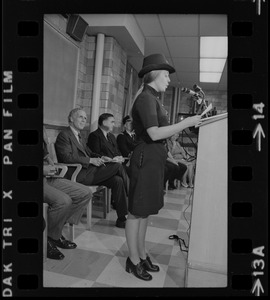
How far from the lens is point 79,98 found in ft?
5.99

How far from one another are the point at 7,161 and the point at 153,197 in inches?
31.3

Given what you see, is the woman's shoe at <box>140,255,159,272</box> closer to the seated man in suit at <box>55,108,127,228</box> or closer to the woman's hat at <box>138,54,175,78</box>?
the seated man in suit at <box>55,108,127,228</box>

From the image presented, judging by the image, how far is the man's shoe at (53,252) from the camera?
1.59 metres

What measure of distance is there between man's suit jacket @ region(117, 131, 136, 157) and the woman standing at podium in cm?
137

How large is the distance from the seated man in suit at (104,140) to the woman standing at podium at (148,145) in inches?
37.5

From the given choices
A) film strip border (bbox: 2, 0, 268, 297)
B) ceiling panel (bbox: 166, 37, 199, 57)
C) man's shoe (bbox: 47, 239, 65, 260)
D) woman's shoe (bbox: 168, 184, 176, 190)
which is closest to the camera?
film strip border (bbox: 2, 0, 268, 297)

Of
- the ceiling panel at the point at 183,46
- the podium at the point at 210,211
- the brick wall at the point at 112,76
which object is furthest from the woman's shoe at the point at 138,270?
the ceiling panel at the point at 183,46

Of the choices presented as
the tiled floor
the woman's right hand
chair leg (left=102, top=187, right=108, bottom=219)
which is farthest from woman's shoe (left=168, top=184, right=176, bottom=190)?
the woman's right hand

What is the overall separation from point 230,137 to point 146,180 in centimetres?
53

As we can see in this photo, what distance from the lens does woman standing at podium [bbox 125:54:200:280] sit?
1.28m

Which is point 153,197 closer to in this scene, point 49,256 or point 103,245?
point 103,245

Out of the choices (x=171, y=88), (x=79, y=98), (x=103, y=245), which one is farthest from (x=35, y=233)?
(x=171, y=88)

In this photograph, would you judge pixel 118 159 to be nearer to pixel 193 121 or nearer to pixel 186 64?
pixel 186 64

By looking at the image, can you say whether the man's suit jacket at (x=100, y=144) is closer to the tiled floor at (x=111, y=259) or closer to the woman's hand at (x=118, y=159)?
the woman's hand at (x=118, y=159)
